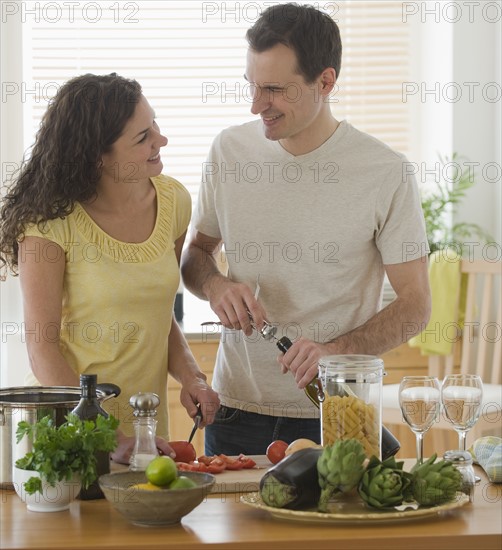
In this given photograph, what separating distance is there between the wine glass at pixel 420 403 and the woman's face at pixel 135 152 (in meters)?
0.81

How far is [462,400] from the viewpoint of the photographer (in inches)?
65.3

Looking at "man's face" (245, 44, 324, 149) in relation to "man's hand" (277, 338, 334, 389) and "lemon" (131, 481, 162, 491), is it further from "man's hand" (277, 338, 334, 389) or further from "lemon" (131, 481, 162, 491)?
"lemon" (131, 481, 162, 491)

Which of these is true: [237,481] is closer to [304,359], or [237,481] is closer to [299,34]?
[304,359]

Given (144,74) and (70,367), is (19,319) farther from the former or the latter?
(70,367)

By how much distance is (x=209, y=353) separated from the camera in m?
3.63

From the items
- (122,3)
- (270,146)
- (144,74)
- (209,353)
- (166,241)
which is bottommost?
(209,353)

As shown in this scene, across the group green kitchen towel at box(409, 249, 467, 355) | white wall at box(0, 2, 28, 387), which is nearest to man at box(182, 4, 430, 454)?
green kitchen towel at box(409, 249, 467, 355)

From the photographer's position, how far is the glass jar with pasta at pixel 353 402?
5.51ft

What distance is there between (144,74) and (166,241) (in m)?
2.13

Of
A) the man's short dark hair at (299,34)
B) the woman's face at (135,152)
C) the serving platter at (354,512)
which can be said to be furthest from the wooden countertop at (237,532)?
the man's short dark hair at (299,34)

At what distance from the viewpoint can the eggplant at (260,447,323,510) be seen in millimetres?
1485

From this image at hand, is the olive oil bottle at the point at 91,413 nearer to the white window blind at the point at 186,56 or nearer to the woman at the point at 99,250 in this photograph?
the woman at the point at 99,250

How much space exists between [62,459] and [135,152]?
2.70 ft

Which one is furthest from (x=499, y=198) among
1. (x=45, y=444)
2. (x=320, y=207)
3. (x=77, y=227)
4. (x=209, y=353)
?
(x=45, y=444)
